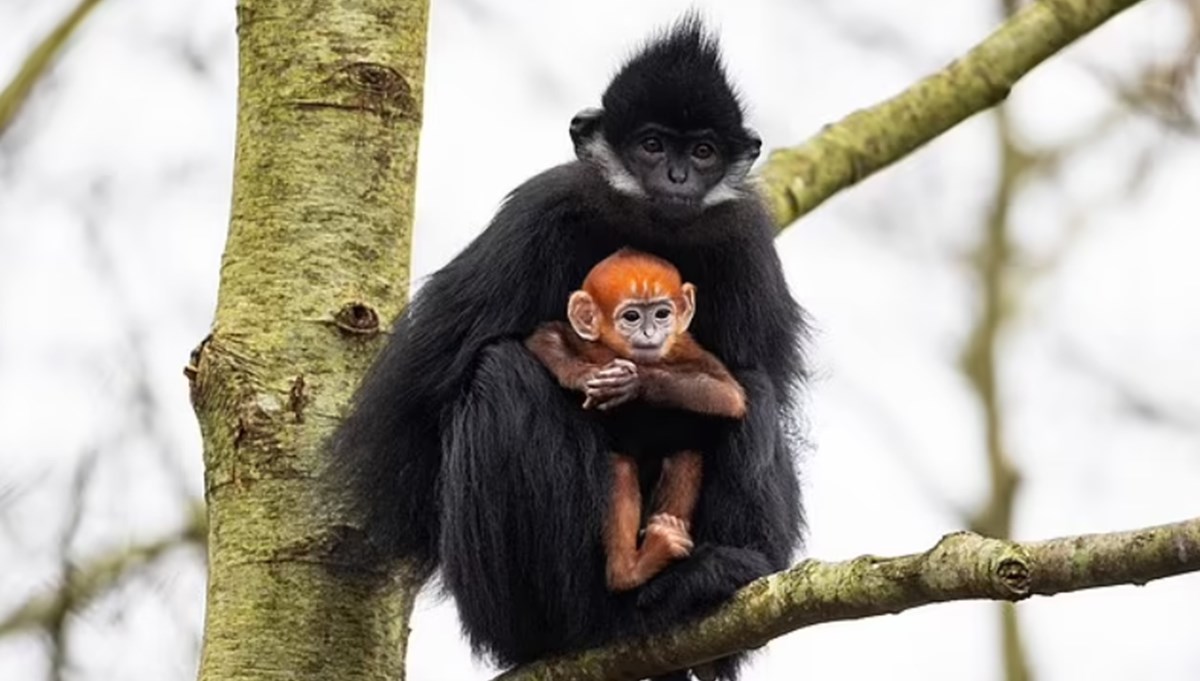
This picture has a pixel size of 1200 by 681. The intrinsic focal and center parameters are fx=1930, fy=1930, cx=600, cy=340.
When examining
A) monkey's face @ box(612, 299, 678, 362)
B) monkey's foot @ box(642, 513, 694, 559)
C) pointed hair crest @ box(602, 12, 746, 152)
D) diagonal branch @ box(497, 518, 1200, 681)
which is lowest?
diagonal branch @ box(497, 518, 1200, 681)

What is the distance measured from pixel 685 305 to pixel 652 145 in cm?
37

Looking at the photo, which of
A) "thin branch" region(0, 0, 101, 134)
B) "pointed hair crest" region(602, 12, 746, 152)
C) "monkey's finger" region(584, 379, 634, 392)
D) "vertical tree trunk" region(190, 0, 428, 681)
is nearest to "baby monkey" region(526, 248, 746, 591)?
"monkey's finger" region(584, 379, 634, 392)

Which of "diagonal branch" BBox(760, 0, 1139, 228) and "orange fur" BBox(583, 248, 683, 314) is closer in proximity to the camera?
"orange fur" BBox(583, 248, 683, 314)

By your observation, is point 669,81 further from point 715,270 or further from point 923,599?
point 923,599

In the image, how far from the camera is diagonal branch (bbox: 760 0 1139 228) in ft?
16.7

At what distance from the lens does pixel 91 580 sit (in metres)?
5.43

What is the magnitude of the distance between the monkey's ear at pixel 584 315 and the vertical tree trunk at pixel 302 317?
499 mm

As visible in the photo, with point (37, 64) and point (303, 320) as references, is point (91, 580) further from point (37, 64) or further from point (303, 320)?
point (303, 320)

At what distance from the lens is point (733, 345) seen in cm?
430

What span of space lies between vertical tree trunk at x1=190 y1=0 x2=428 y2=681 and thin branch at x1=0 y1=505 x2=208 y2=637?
1.17 m

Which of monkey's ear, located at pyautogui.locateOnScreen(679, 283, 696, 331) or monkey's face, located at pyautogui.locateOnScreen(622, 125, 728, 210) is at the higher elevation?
monkey's face, located at pyautogui.locateOnScreen(622, 125, 728, 210)

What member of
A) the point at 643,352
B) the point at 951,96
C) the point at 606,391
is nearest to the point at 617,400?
the point at 606,391

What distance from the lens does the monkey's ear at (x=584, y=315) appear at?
404 cm

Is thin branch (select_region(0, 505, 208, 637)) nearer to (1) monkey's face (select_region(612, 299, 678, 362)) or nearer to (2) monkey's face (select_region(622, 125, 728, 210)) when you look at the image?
(1) monkey's face (select_region(612, 299, 678, 362))
